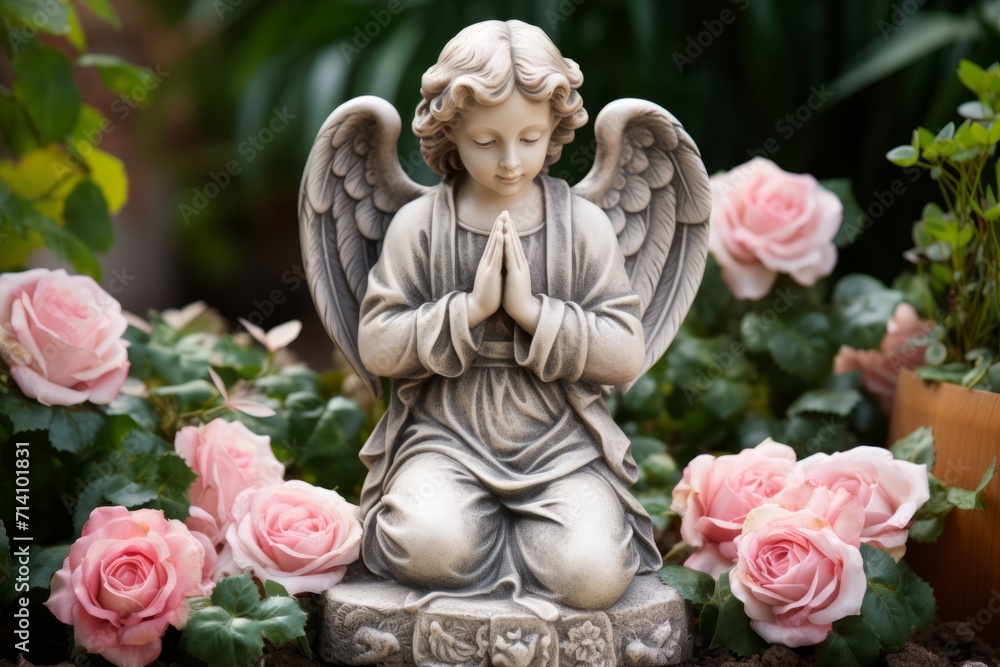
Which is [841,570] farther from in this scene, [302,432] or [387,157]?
[302,432]

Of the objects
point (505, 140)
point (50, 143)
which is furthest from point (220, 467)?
point (50, 143)

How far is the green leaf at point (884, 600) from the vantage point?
5.61ft

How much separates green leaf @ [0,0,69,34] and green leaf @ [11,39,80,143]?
7cm

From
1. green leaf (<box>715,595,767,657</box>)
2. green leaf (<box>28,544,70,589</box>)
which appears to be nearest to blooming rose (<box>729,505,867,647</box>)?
green leaf (<box>715,595,767,657</box>)

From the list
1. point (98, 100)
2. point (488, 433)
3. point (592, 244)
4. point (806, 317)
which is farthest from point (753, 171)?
point (98, 100)

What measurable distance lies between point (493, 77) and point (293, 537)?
29.9 inches

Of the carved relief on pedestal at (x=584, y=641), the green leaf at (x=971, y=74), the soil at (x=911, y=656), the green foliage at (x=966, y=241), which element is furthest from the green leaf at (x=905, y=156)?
the carved relief on pedestal at (x=584, y=641)

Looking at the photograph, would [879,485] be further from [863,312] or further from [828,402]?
[863,312]

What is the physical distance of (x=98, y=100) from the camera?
5672 mm

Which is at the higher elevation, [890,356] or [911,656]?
[890,356]

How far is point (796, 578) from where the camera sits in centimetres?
165

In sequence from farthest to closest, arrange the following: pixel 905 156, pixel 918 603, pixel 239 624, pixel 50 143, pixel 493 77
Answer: pixel 50 143, pixel 905 156, pixel 918 603, pixel 493 77, pixel 239 624

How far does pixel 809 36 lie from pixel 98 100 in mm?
3684

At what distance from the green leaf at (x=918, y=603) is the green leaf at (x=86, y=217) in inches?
65.1
